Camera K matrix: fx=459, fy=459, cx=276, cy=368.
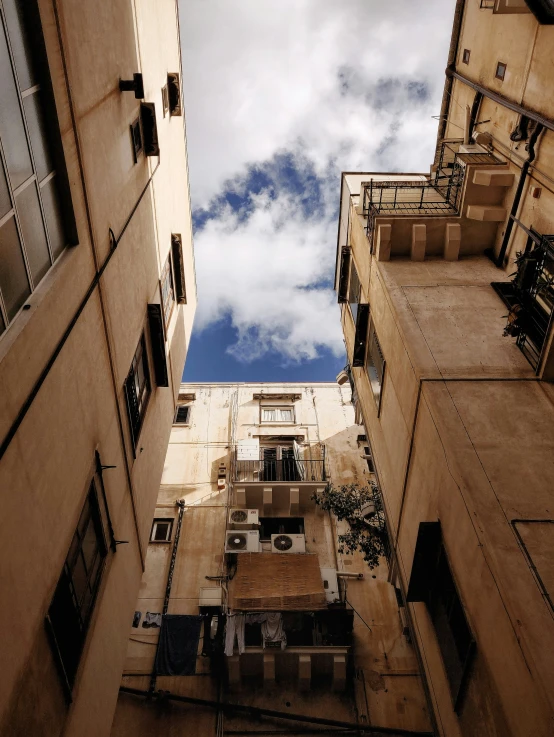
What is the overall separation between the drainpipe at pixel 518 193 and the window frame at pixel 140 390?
8145mm

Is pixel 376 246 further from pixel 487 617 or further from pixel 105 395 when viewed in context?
pixel 487 617

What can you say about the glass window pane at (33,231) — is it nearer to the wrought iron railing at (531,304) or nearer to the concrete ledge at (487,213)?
the wrought iron railing at (531,304)

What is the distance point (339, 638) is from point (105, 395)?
41.4 ft

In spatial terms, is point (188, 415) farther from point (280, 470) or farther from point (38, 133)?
point (38, 133)

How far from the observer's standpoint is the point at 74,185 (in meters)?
5.61

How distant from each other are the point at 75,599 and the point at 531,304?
8.22 m

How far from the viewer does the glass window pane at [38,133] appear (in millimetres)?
4676

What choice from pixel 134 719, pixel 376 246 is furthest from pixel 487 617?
pixel 134 719

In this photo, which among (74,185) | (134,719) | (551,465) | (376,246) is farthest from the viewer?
(134,719)

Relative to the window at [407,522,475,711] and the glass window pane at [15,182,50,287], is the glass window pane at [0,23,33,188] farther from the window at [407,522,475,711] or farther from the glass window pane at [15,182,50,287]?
the window at [407,522,475,711]

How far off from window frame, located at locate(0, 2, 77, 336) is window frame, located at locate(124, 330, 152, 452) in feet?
11.5

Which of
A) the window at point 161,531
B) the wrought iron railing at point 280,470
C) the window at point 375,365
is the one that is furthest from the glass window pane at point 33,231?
the wrought iron railing at point 280,470

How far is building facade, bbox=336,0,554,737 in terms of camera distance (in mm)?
5012

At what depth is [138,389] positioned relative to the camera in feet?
30.7
